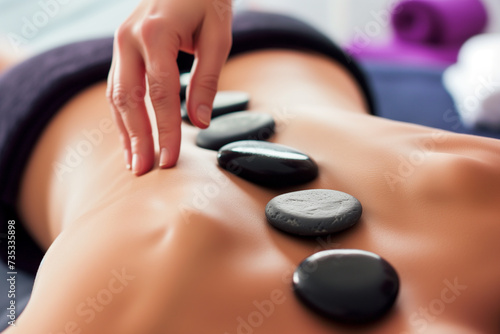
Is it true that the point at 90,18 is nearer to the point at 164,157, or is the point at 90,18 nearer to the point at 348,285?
the point at 164,157

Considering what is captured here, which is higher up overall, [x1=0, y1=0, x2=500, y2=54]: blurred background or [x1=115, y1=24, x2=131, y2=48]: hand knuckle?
[x1=115, y1=24, x2=131, y2=48]: hand knuckle

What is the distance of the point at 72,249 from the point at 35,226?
42 cm

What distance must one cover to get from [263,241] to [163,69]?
28cm

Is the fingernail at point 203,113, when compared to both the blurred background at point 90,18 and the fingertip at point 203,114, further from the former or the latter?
the blurred background at point 90,18

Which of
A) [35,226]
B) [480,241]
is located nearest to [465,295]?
[480,241]

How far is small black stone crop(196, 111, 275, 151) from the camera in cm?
79

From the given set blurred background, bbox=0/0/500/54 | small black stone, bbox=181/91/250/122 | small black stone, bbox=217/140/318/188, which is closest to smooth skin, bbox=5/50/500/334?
small black stone, bbox=217/140/318/188

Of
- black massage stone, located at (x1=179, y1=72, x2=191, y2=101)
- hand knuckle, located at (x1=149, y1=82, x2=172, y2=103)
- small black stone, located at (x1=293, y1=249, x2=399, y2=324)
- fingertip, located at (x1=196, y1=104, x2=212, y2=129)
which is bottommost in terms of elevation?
small black stone, located at (x1=293, y1=249, x2=399, y2=324)

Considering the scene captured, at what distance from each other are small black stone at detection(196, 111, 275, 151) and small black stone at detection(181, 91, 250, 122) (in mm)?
69

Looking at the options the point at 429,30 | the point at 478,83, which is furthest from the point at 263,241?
the point at 429,30

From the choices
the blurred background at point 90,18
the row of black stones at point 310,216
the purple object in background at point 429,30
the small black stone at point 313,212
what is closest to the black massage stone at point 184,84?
the row of black stones at point 310,216

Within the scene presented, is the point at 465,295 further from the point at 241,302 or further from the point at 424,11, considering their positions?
the point at 424,11

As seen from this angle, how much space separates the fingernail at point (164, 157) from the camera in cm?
71

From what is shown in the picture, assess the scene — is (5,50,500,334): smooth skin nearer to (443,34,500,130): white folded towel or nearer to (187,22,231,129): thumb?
(187,22,231,129): thumb
